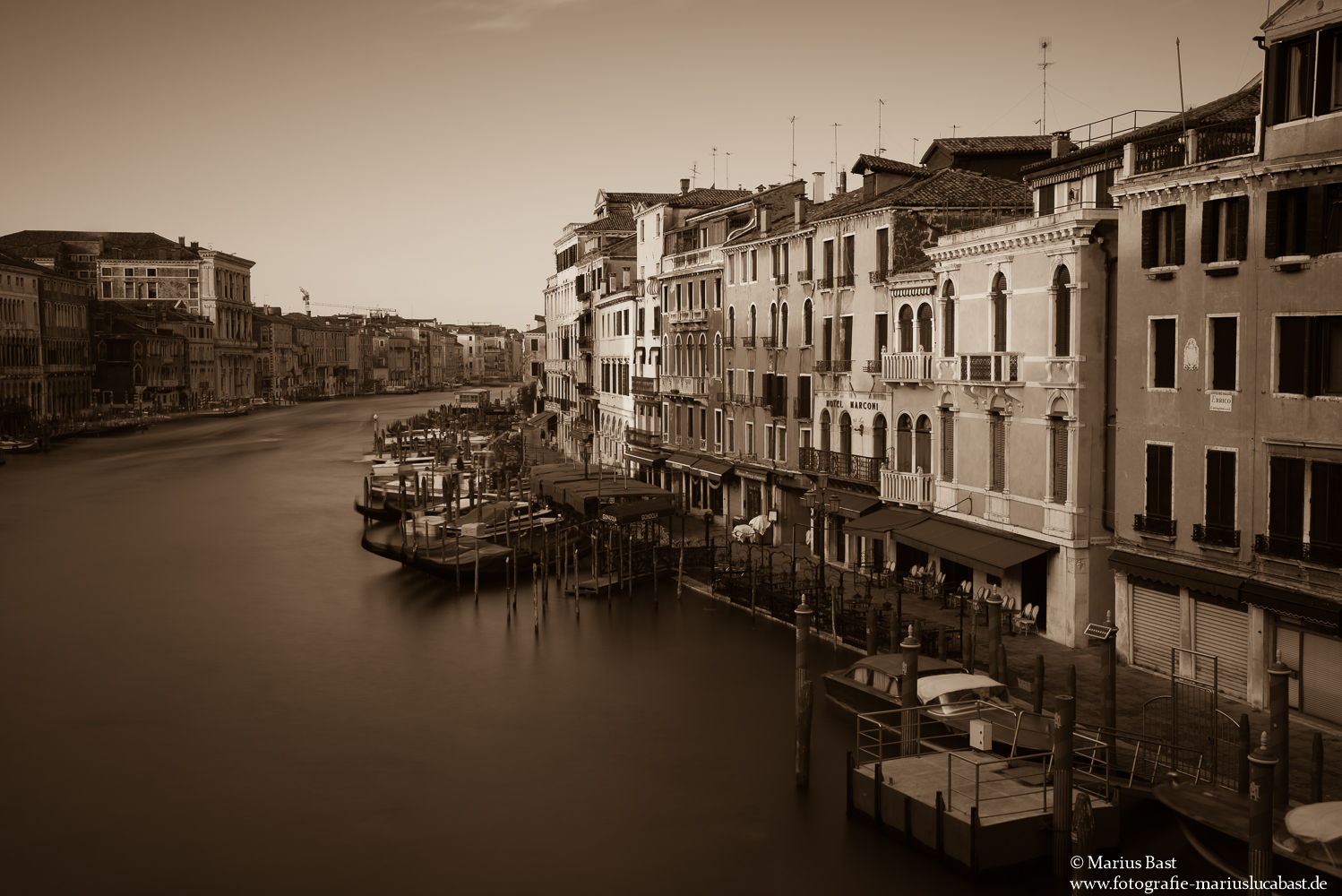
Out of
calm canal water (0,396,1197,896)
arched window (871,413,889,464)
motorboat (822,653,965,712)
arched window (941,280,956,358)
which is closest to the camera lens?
calm canal water (0,396,1197,896)

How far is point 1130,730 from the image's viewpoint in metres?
13.7

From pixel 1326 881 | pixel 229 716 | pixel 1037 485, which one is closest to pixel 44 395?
pixel 229 716

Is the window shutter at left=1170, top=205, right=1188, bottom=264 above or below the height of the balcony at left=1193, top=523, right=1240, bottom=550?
above

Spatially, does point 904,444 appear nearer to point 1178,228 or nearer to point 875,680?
point 875,680

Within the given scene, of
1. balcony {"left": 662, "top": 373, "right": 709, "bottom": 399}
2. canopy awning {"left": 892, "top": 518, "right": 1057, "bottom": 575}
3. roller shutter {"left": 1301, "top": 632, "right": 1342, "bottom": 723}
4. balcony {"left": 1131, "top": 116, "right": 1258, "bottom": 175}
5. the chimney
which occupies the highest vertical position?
the chimney

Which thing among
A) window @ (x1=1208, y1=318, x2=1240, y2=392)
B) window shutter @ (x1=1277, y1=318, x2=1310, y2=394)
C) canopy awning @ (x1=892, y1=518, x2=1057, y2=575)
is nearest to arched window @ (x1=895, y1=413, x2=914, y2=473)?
canopy awning @ (x1=892, y1=518, x2=1057, y2=575)

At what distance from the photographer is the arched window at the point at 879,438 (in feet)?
76.3

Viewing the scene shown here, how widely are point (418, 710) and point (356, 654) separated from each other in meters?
3.91

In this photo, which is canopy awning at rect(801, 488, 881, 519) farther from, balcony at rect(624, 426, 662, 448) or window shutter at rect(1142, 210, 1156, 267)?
balcony at rect(624, 426, 662, 448)

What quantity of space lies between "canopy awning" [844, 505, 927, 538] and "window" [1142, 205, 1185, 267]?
6.82 meters

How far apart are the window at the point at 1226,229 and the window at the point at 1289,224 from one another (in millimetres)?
386

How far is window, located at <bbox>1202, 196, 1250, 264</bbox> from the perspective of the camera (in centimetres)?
1455

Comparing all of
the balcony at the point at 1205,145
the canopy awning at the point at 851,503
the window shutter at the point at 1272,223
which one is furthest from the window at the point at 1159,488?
the canopy awning at the point at 851,503

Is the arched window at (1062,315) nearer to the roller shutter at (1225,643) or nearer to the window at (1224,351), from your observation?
the window at (1224,351)
